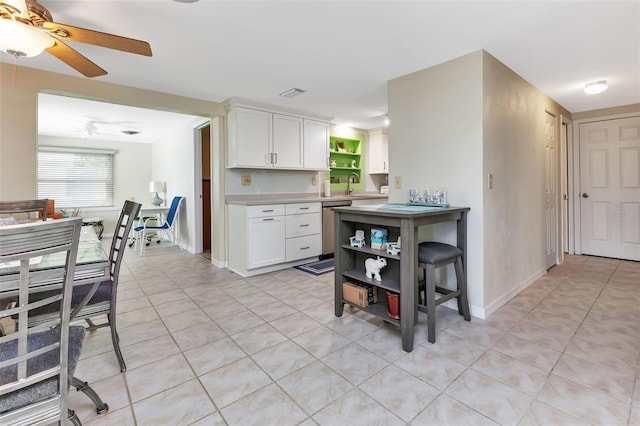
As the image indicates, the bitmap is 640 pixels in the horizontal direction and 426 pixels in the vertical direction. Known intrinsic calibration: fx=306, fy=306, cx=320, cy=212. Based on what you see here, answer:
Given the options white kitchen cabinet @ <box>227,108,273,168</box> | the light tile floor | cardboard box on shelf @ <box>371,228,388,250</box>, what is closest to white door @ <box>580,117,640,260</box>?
the light tile floor

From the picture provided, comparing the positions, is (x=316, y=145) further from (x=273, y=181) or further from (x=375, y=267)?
(x=375, y=267)

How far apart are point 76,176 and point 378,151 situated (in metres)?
6.27

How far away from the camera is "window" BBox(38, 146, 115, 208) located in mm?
6184

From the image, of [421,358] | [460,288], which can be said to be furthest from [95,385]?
[460,288]

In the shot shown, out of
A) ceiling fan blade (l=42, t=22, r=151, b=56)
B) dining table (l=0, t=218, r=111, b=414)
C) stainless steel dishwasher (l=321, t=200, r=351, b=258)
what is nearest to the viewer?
dining table (l=0, t=218, r=111, b=414)

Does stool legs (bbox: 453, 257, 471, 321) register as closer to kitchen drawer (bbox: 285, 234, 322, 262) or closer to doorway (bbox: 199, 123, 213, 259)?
kitchen drawer (bbox: 285, 234, 322, 262)

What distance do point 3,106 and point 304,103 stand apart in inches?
116

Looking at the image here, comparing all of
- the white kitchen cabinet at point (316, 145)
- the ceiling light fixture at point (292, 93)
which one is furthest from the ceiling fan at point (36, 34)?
the white kitchen cabinet at point (316, 145)

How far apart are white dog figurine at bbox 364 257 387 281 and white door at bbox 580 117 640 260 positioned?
13.7 ft

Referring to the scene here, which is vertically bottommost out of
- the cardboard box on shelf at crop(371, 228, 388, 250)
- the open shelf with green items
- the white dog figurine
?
the white dog figurine

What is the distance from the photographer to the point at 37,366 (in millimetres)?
1053

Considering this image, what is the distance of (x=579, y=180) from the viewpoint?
4.63 metres

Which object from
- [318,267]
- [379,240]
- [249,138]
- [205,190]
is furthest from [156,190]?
[379,240]

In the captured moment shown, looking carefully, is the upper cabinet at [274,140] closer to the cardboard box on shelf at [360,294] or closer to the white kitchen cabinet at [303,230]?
the white kitchen cabinet at [303,230]
